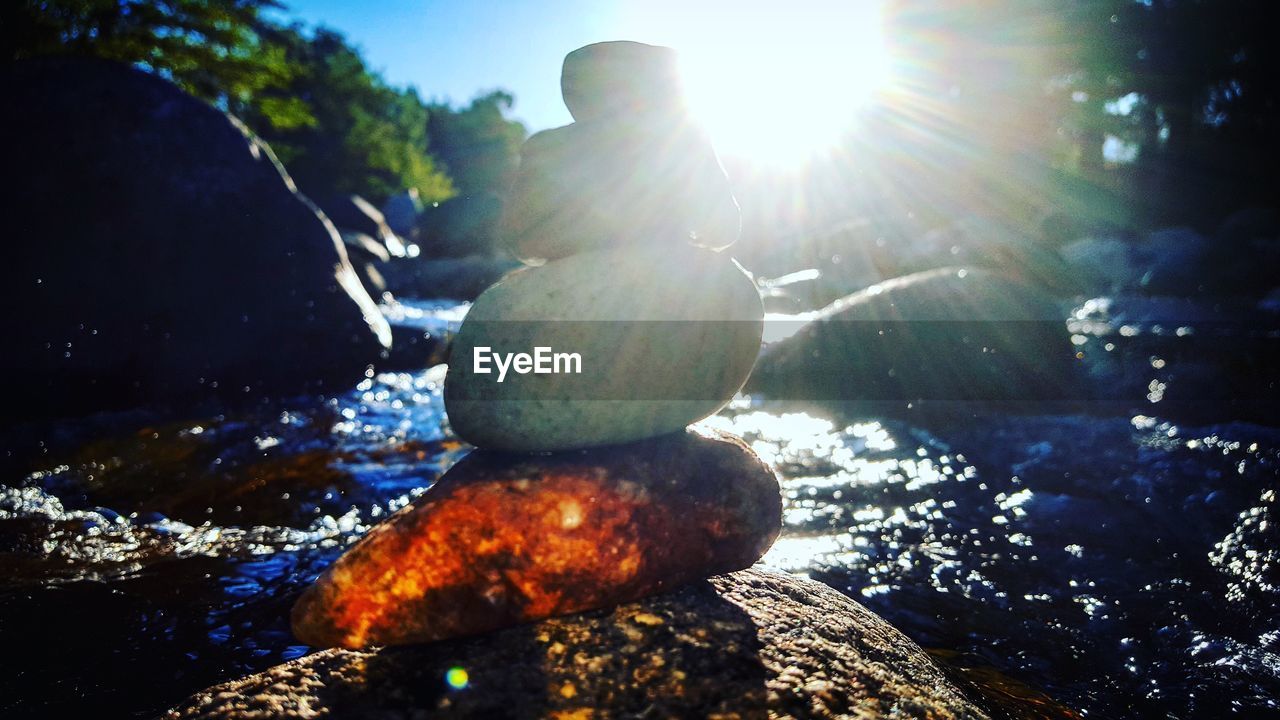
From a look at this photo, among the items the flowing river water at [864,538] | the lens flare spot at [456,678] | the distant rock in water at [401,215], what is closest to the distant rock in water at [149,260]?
the flowing river water at [864,538]

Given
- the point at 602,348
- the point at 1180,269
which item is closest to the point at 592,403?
the point at 602,348

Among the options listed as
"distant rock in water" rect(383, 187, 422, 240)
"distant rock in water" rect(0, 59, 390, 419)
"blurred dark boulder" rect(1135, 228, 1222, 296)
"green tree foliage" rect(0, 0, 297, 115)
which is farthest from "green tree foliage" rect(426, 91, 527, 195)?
"distant rock in water" rect(0, 59, 390, 419)

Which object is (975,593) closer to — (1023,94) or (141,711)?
(141,711)

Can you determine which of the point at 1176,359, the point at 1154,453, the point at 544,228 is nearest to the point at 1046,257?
the point at 1176,359

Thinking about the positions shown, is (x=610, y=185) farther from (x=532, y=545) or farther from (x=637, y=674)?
(x=637, y=674)

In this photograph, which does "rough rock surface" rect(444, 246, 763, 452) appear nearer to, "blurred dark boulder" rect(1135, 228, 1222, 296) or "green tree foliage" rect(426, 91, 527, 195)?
"blurred dark boulder" rect(1135, 228, 1222, 296)

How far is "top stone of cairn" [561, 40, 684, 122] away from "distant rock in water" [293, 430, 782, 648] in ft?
5.25

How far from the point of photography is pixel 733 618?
90.3 inches

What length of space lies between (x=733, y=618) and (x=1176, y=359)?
9.85 metres

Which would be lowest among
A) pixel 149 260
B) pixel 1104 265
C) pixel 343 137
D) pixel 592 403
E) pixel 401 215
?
pixel 592 403

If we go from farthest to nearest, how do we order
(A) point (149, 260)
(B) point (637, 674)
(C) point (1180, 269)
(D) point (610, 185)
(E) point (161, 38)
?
(C) point (1180, 269)
(E) point (161, 38)
(A) point (149, 260)
(D) point (610, 185)
(B) point (637, 674)

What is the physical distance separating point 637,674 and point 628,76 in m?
2.48

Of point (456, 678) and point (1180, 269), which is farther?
point (1180, 269)

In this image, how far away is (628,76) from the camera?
2.98m
